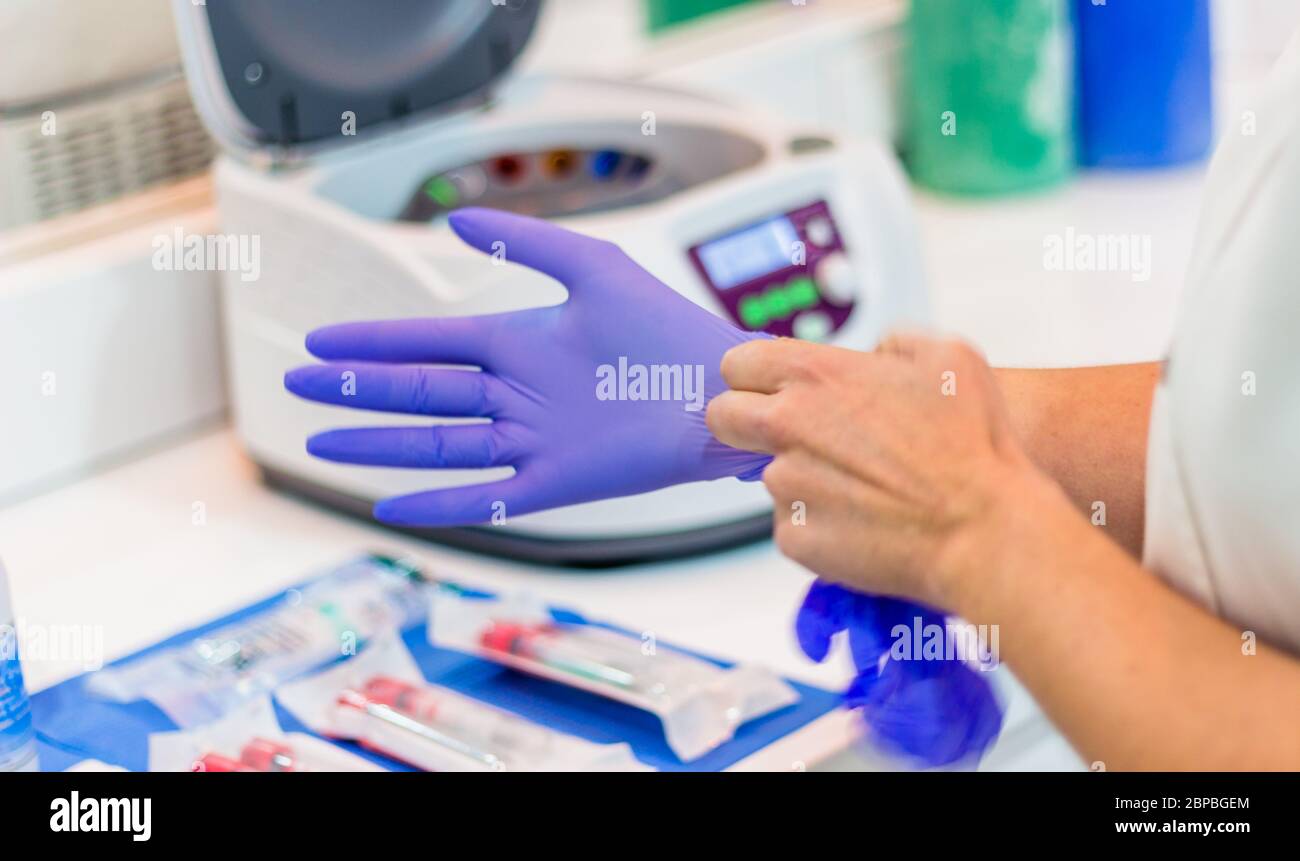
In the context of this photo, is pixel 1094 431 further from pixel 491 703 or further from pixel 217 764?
pixel 217 764

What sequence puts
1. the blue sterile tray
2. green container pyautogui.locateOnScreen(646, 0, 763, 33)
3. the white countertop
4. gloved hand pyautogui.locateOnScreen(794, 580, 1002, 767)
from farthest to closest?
green container pyautogui.locateOnScreen(646, 0, 763, 33), the white countertop, the blue sterile tray, gloved hand pyautogui.locateOnScreen(794, 580, 1002, 767)

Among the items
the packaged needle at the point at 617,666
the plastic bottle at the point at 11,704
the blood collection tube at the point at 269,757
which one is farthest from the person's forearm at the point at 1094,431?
the plastic bottle at the point at 11,704

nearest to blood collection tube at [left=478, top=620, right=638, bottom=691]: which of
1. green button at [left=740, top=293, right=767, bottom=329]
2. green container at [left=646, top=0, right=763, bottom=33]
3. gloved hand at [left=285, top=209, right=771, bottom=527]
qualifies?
gloved hand at [left=285, top=209, right=771, bottom=527]

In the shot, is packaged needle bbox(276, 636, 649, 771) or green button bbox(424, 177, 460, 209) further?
green button bbox(424, 177, 460, 209)

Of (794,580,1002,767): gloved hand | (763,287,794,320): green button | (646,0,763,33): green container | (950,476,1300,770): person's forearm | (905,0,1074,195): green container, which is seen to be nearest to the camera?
(950,476,1300,770): person's forearm

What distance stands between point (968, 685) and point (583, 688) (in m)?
0.25

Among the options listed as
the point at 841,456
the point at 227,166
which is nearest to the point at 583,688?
the point at 841,456

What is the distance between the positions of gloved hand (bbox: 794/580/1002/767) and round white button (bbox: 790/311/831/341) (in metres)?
0.38

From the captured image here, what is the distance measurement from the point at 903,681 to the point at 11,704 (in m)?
0.47

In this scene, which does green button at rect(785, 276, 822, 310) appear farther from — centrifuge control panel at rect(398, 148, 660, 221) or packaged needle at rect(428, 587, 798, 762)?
packaged needle at rect(428, 587, 798, 762)

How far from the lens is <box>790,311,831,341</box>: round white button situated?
121cm

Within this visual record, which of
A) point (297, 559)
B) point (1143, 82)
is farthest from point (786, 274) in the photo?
point (1143, 82)

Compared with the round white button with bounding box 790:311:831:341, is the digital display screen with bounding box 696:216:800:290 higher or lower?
higher

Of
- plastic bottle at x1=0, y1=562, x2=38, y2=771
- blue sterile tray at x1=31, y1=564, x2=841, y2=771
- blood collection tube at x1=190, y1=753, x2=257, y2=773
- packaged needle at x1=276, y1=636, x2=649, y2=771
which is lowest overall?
blue sterile tray at x1=31, y1=564, x2=841, y2=771
